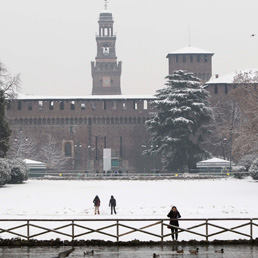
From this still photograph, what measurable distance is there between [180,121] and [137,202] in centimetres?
2568

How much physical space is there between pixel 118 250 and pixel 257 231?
4.49 m

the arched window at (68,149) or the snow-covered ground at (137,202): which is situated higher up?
the arched window at (68,149)

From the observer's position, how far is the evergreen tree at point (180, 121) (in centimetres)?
5194

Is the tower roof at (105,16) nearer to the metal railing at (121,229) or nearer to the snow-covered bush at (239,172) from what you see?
the snow-covered bush at (239,172)

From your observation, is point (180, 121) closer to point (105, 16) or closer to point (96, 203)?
point (96, 203)

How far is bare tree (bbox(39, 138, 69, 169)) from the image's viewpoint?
63425 millimetres

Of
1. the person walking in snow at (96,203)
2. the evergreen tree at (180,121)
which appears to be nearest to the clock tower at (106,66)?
the evergreen tree at (180,121)

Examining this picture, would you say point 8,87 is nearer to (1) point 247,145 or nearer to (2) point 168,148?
(2) point 168,148

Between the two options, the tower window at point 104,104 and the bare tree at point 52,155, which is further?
the tower window at point 104,104

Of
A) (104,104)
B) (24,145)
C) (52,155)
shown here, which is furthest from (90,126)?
(24,145)

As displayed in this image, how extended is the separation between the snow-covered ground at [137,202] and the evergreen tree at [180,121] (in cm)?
1580

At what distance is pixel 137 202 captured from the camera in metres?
26.9

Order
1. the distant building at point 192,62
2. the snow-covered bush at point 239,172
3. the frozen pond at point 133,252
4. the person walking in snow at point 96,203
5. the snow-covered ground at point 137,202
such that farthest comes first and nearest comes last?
the distant building at point 192,62 < the snow-covered bush at point 239,172 < the person walking in snow at point 96,203 < the snow-covered ground at point 137,202 < the frozen pond at point 133,252

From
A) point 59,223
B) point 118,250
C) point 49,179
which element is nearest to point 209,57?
point 49,179
